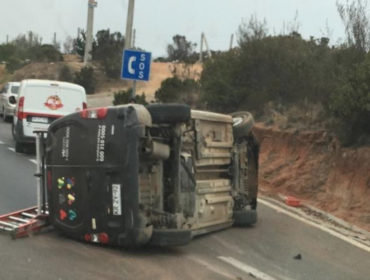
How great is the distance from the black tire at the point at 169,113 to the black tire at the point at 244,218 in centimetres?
230

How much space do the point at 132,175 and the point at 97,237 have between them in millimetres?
931

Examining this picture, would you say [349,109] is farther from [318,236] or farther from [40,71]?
[40,71]

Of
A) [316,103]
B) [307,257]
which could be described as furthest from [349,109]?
[307,257]

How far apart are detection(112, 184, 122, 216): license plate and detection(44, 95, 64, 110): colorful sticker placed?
9821mm

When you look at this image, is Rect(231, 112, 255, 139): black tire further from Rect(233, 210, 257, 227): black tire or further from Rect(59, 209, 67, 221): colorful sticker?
Rect(59, 209, 67, 221): colorful sticker

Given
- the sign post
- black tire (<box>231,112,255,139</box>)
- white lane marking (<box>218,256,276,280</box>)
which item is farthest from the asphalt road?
the sign post

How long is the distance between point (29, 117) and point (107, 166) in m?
9.96

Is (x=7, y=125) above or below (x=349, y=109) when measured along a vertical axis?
below

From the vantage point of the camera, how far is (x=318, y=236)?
9.01 metres

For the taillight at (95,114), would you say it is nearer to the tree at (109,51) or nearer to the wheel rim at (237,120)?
the wheel rim at (237,120)

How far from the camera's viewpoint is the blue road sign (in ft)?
48.1

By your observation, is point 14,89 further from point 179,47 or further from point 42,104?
point 179,47

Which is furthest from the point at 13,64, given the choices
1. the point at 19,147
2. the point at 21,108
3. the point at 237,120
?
the point at 237,120

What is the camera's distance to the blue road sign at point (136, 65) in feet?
48.1
